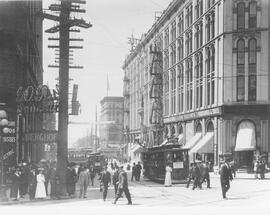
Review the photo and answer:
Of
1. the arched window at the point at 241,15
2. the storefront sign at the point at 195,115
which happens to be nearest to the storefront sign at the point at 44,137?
the storefront sign at the point at 195,115

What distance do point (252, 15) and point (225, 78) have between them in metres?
6.26

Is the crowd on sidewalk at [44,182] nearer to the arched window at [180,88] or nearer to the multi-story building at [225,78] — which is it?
the multi-story building at [225,78]

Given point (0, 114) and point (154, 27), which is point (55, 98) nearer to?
point (0, 114)

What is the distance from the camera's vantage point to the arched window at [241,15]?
151 ft

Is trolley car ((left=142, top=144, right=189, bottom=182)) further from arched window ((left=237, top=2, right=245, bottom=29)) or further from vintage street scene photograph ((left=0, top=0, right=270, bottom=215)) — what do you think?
arched window ((left=237, top=2, right=245, bottom=29))

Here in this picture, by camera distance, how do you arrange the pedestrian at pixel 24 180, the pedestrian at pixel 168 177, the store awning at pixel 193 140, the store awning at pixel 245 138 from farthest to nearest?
the store awning at pixel 193 140 → the store awning at pixel 245 138 → the pedestrian at pixel 168 177 → the pedestrian at pixel 24 180

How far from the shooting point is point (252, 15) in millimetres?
46000

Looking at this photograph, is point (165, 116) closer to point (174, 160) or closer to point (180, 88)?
point (180, 88)

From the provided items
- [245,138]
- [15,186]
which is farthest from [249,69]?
[15,186]

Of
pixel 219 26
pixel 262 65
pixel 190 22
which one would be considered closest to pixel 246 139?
pixel 262 65

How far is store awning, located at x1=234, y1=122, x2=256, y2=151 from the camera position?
148 ft

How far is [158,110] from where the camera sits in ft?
242

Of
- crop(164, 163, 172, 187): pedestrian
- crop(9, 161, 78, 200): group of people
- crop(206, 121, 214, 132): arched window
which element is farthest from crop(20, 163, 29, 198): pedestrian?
crop(206, 121, 214, 132): arched window

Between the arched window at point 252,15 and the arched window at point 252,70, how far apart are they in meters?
1.37
